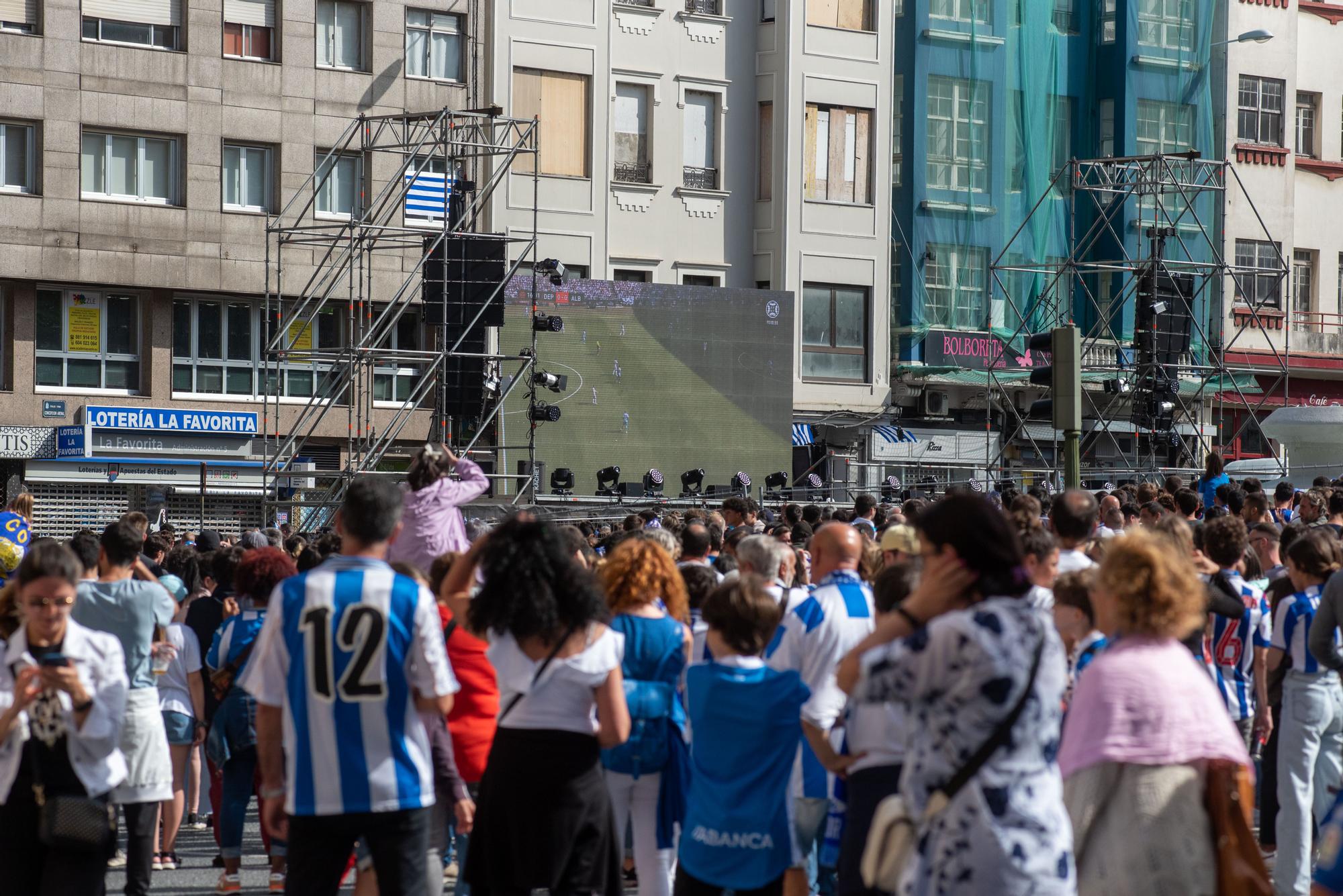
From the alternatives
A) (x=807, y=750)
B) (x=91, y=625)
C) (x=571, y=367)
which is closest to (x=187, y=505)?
(x=571, y=367)

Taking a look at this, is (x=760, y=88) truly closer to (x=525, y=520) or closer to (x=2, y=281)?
(x=2, y=281)

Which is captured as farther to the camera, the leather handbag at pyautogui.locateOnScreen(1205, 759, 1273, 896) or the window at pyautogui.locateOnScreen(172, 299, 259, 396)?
the window at pyautogui.locateOnScreen(172, 299, 259, 396)

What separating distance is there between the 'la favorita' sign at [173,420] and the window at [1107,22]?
20.3m

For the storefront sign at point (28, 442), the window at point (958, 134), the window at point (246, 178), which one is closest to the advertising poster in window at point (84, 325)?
the storefront sign at point (28, 442)

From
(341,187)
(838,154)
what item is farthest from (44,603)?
(838,154)

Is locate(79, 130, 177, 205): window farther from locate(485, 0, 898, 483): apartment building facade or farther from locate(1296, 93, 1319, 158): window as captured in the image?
locate(1296, 93, 1319, 158): window

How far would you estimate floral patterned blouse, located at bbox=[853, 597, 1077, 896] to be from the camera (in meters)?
4.44

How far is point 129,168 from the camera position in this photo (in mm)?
31109

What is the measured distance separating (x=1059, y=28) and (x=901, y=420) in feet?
31.8

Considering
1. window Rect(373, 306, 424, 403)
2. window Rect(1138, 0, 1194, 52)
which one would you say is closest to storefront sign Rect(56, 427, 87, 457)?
window Rect(373, 306, 424, 403)

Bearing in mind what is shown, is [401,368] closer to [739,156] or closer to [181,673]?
[739,156]

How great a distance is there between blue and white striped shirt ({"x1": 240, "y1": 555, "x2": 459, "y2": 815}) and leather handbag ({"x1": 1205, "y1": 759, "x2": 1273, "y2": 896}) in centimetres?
240

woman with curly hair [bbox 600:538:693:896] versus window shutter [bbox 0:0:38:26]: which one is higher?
window shutter [bbox 0:0:38:26]

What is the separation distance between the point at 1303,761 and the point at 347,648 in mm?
4641
